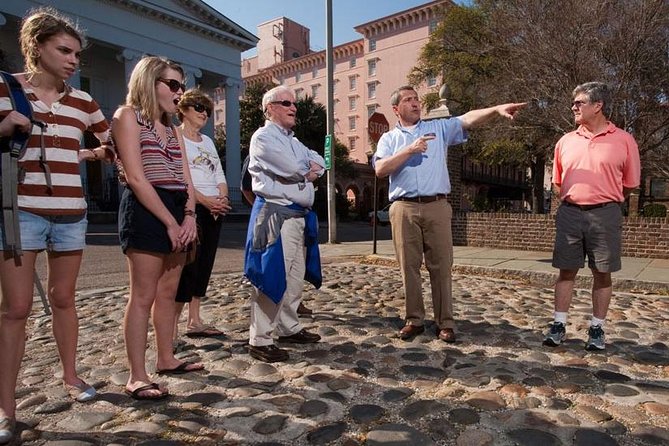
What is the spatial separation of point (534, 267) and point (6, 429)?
288 inches

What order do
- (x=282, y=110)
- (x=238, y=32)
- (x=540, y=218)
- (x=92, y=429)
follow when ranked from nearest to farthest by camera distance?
(x=92, y=429) → (x=282, y=110) → (x=540, y=218) → (x=238, y=32)

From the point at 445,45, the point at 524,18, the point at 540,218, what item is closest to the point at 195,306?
the point at 540,218

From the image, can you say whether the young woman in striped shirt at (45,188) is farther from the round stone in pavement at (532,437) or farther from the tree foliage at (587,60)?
the tree foliage at (587,60)

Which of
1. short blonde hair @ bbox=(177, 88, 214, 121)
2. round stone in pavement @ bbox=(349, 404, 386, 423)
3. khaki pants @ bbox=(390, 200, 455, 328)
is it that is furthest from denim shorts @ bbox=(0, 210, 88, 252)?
khaki pants @ bbox=(390, 200, 455, 328)

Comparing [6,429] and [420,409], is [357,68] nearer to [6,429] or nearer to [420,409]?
[420,409]

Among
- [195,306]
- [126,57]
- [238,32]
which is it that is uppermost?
[238,32]

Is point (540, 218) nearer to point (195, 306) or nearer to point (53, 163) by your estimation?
point (195, 306)

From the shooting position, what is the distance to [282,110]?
11.3ft

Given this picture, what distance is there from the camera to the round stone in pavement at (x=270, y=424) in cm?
228

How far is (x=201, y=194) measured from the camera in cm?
363

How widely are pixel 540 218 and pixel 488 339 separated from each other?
7509mm

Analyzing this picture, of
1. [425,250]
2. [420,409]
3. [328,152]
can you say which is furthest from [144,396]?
[328,152]

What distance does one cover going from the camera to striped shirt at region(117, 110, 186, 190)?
2.61 meters

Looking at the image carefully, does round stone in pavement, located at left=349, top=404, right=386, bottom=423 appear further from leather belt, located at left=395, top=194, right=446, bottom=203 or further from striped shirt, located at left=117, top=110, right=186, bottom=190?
leather belt, located at left=395, top=194, right=446, bottom=203
